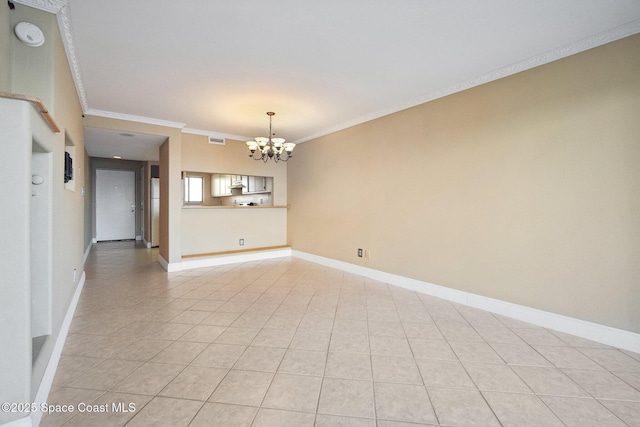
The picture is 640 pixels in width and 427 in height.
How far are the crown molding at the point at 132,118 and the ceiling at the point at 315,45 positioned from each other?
1.55 ft

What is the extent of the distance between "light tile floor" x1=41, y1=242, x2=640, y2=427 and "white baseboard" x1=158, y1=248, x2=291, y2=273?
143 cm

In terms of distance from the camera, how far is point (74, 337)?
240 centimetres

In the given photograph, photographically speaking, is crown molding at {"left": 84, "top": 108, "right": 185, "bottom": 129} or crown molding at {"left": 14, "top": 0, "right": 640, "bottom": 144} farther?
crown molding at {"left": 84, "top": 108, "right": 185, "bottom": 129}

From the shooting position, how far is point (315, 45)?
2.42m

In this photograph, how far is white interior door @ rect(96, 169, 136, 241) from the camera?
7879mm

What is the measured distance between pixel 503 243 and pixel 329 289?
2096 mm

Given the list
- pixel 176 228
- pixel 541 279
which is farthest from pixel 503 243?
pixel 176 228

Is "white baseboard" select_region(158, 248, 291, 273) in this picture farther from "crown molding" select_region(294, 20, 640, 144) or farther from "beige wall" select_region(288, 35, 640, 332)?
"crown molding" select_region(294, 20, 640, 144)

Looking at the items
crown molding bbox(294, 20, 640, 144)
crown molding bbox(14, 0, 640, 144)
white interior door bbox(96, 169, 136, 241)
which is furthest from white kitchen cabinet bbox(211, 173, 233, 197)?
crown molding bbox(294, 20, 640, 144)

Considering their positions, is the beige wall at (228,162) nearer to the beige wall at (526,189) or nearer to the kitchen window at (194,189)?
the beige wall at (526,189)

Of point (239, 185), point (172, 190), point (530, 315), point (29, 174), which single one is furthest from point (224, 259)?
point (530, 315)

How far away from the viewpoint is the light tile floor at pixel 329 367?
5.04 feet

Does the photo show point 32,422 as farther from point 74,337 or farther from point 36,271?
point 74,337

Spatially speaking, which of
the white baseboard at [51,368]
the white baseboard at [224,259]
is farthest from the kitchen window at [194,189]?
the white baseboard at [51,368]
